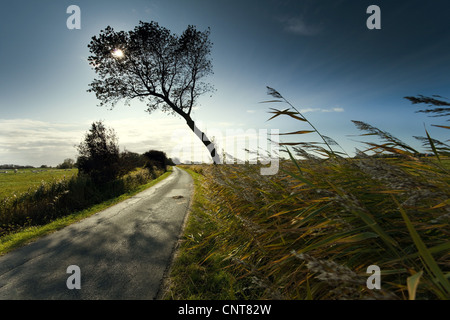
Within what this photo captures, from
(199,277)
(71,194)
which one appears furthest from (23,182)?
(199,277)

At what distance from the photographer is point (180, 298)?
7.55ft

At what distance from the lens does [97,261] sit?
11.0 feet

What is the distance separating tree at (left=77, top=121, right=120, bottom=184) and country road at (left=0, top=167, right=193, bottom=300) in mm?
8887

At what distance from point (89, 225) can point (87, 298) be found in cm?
386

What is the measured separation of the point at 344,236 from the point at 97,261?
13.1 feet

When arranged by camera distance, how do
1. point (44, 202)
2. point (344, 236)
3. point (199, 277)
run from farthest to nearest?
point (44, 202) → point (199, 277) → point (344, 236)

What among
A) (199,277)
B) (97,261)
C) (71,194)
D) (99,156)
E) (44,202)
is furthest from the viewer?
(99,156)

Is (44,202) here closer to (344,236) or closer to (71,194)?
(71,194)

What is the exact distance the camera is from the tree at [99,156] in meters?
13.1

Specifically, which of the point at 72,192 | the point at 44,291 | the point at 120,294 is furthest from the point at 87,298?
the point at 72,192

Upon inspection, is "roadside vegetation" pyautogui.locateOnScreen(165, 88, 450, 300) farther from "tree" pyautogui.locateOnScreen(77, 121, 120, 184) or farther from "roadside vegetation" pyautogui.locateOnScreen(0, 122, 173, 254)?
"tree" pyautogui.locateOnScreen(77, 121, 120, 184)

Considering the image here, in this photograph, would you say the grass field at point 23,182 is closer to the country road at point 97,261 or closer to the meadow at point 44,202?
the meadow at point 44,202

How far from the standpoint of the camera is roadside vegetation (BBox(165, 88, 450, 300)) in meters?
1.05

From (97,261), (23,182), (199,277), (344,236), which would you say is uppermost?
Answer: (344,236)
